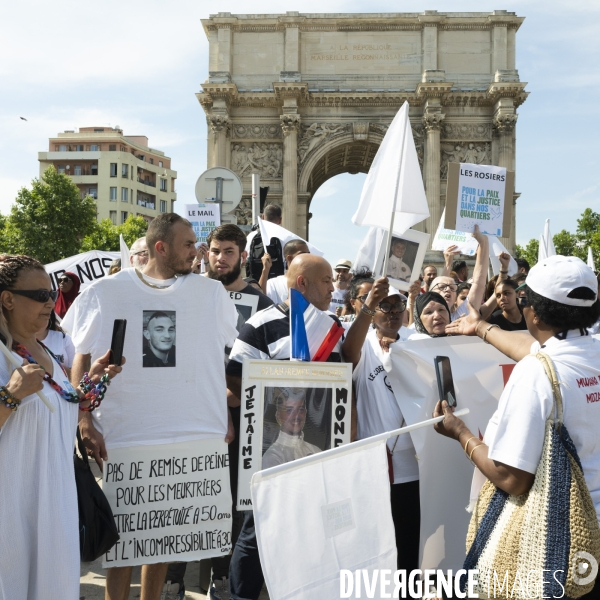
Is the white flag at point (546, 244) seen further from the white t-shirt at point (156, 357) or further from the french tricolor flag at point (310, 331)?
the white t-shirt at point (156, 357)

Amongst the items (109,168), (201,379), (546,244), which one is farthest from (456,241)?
(109,168)

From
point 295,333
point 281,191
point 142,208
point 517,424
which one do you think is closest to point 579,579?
point 517,424

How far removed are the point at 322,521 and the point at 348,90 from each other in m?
31.2

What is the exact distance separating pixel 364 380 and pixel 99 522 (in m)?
1.77

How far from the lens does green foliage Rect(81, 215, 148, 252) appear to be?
5662 cm

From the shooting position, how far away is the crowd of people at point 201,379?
295 cm

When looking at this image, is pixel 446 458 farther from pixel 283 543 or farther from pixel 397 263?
pixel 397 263

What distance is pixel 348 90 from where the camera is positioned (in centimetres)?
3253

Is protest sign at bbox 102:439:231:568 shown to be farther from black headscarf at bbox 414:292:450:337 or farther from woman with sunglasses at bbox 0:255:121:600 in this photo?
black headscarf at bbox 414:292:450:337

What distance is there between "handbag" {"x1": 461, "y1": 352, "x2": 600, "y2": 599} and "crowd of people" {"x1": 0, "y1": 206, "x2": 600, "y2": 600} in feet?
0.19

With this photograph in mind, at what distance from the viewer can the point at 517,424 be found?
111 inches

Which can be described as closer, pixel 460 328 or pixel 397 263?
pixel 460 328

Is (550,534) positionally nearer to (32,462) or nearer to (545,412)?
(545,412)

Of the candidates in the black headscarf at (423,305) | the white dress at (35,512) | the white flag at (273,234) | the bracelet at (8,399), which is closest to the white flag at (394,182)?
the black headscarf at (423,305)
